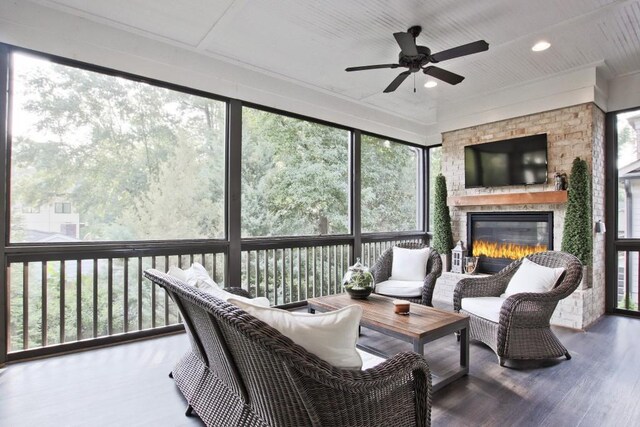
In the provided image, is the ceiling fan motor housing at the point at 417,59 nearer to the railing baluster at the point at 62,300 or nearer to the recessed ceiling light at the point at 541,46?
the recessed ceiling light at the point at 541,46

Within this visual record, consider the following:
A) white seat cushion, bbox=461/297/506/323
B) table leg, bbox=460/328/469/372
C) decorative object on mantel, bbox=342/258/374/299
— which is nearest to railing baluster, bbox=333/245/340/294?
decorative object on mantel, bbox=342/258/374/299

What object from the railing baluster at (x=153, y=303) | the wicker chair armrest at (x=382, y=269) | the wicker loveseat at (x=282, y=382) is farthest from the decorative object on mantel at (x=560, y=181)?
the railing baluster at (x=153, y=303)

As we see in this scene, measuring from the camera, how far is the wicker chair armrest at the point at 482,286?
11.2 feet

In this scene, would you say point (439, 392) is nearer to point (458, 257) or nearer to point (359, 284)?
point (359, 284)

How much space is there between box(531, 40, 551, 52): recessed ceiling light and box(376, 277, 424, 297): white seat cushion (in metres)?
2.86

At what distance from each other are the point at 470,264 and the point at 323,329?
4548 millimetres

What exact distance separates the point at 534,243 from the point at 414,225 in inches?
83.8

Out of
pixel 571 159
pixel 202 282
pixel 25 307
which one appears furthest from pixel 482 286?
pixel 25 307

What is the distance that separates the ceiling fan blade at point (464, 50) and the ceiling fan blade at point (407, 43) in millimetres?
209

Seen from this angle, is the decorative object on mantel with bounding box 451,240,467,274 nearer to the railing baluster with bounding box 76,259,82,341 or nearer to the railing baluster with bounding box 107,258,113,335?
the railing baluster with bounding box 107,258,113,335

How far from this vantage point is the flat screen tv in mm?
4652

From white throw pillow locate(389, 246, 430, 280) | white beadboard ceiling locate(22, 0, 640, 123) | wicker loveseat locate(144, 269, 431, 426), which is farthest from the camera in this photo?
white throw pillow locate(389, 246, 430, 280)

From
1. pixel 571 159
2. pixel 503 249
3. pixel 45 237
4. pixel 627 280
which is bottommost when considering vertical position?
pixel 627 280

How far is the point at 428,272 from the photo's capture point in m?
4.20
